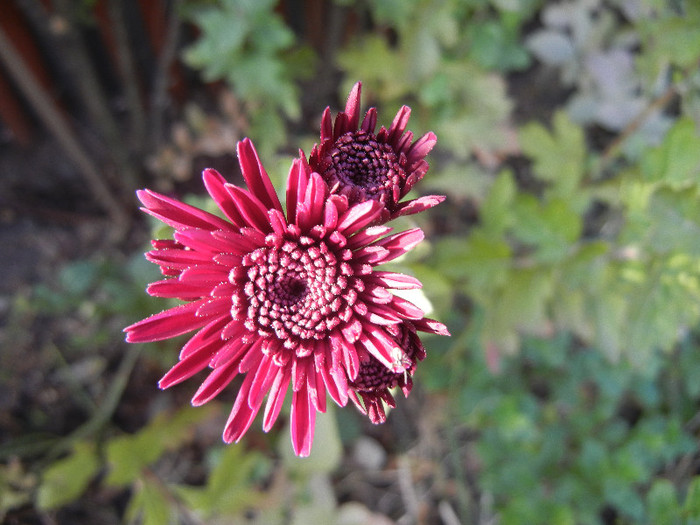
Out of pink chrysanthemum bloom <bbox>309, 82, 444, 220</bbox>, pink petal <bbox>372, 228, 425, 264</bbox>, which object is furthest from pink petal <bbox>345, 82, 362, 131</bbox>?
pink petal <bbox>372, 228, 425, 264</bbox>

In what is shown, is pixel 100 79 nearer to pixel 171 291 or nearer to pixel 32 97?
pixel 32 97

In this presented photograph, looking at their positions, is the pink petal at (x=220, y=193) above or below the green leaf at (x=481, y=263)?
below

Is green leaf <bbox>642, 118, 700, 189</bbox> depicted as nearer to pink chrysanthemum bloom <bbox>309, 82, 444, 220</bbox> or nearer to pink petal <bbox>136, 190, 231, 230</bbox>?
pink chrysanthemum bloom <bbox>309, 82, 444, 220</bbox>

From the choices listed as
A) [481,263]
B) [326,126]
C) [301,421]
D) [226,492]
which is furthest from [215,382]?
[226,492]

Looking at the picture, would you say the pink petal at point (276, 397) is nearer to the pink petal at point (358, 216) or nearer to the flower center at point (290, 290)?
the flower center at point (290, 290)

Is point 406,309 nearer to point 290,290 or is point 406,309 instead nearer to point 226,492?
point 290,290

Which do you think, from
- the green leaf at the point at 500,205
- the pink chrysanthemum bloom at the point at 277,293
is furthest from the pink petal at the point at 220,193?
the green leaf at the point at 500,205

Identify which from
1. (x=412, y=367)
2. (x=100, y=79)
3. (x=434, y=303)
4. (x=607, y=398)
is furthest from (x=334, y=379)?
(x=100, y=79)
